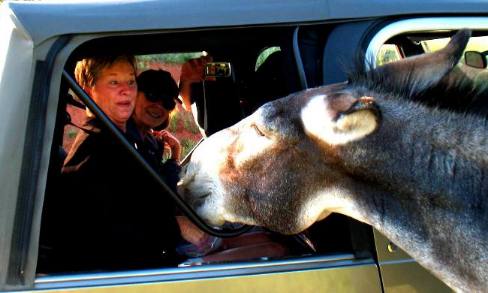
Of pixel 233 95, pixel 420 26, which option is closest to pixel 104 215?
pixel 420 26

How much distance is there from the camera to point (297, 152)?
2.20m

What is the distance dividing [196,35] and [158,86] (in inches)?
48.0

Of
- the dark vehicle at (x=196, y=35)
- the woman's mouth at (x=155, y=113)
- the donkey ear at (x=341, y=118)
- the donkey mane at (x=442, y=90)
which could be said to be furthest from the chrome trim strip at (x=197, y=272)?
the woman's mouth at (x=155, y=113)

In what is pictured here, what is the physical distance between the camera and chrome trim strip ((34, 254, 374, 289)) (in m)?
2.15

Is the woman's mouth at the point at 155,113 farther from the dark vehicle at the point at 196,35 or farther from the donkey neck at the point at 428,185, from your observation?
the donkey neck at the point at 428,185

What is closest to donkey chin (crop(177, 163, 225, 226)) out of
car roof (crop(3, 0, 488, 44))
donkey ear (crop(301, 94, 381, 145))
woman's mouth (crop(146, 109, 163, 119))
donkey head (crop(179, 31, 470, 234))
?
donkey head (crop(179, 31, 470, 234))

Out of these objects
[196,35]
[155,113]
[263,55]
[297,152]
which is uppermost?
[196,35]

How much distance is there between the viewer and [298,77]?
2494 mm

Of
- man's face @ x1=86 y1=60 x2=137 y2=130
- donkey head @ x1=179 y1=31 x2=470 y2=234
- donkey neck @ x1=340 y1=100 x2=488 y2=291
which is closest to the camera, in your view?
donkey neck @ x1=340 y1=100 x2=488 y2=291

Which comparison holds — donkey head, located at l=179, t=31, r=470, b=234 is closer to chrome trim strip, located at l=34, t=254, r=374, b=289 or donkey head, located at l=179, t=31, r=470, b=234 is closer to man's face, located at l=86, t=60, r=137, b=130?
chrome trim strip, located at l=34, t=254, r=374, b=289

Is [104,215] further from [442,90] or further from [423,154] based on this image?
[442,90]

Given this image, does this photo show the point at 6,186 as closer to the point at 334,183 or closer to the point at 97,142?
the point at 97,142

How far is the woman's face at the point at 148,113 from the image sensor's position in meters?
3.46

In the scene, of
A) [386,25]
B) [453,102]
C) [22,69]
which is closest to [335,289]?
[453,102]
